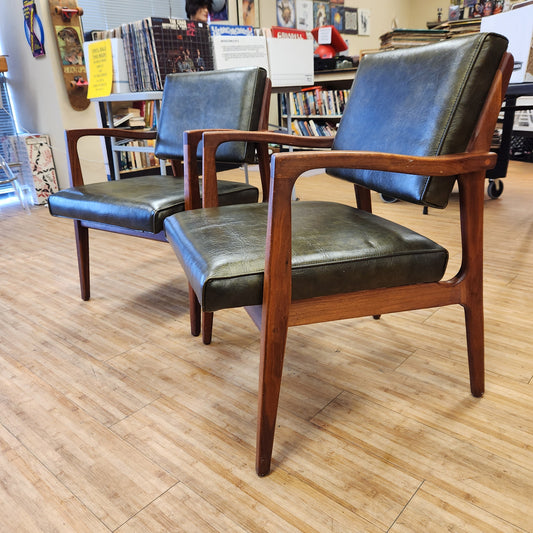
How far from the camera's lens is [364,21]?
591 cm

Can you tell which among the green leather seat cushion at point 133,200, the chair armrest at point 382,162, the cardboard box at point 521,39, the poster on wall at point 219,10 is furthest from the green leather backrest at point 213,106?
the poster on wall at point 219,10

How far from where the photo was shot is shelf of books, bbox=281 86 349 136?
168 inches

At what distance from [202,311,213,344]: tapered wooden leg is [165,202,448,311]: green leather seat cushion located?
1.19 ft

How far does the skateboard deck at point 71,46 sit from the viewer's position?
10.5 ft

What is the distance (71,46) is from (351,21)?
12.3 ft

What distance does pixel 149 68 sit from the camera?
7.62 ft

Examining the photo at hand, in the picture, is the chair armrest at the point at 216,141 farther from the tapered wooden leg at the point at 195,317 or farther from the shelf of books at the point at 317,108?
the shelf of books at the point at 317,108

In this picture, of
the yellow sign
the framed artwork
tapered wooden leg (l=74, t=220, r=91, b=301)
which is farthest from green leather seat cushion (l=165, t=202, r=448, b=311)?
the framed artwork

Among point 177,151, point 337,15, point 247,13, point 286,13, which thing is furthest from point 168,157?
point 337,15

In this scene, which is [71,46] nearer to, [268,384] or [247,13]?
[247,13]

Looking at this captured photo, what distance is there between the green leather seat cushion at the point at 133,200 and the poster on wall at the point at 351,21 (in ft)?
16.2

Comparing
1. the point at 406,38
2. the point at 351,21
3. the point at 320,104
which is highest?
the point at 351,21

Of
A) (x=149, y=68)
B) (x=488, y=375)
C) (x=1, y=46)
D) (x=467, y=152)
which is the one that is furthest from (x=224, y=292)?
(x=1, y=46)

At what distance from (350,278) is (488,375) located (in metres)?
0.61
